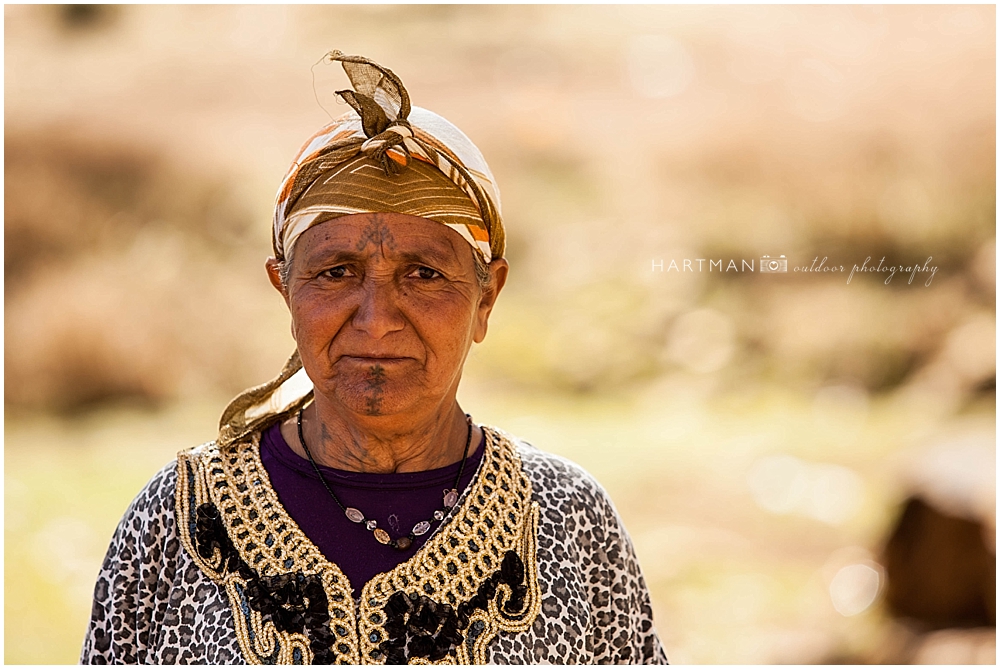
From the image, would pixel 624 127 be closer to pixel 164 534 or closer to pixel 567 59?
pixel 567 59

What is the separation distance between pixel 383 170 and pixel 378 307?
0.94 feet

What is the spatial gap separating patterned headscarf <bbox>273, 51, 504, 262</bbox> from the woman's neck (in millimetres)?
401

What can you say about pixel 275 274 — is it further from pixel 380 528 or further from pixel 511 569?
pixel 511 569

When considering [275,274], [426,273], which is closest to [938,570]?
[426,273]

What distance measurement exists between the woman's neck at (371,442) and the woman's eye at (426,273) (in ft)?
1.01

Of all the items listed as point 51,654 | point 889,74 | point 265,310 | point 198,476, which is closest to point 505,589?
point 198,476

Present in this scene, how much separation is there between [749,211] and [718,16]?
4.70 feet

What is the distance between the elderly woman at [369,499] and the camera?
1.88m

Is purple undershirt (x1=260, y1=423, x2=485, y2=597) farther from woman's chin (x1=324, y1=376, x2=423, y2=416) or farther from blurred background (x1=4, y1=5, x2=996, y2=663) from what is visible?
blurred background (x1=4, y1=5, x2=996, y2=663)

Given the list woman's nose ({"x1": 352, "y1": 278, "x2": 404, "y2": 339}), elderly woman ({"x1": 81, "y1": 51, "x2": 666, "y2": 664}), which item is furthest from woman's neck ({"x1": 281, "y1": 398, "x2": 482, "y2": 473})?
woman's nose ({"x1": 352, "y1": 278, "x2": 404, "y2": 339})

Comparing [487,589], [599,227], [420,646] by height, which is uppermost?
[599,227]

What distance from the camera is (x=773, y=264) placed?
22.5 ft

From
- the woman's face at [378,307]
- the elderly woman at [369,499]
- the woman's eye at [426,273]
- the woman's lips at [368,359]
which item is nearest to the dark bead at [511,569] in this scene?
the elderly woman at [369,499]

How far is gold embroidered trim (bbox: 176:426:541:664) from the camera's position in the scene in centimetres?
187
